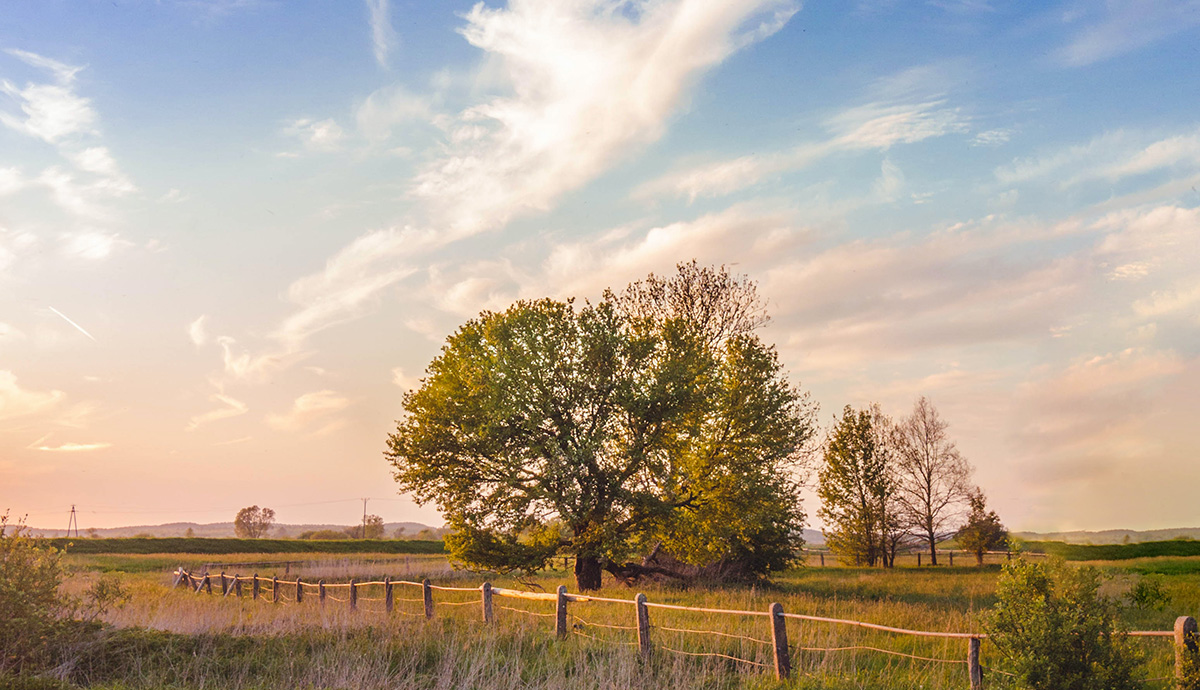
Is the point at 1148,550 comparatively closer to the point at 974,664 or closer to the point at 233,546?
the point at 974,664

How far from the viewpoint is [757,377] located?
31219 millimetres

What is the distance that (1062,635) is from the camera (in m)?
7.05

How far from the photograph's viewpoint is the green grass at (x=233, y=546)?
2429 inches

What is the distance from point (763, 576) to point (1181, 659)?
28.2 m

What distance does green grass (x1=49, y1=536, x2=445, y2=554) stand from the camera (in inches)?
2429

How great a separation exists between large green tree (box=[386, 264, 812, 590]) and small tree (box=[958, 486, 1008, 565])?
92.8 feet

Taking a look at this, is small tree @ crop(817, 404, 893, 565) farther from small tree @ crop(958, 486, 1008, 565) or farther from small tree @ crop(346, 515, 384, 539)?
small tree @ crop(346, 515, 384, 539)

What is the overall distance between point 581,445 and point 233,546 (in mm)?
55727

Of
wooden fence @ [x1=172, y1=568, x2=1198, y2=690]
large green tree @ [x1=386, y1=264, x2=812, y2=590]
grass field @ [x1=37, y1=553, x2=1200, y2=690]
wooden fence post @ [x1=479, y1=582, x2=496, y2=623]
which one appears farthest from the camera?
large green tree @ [x1=386, y1=264, x2=812, y2=590]

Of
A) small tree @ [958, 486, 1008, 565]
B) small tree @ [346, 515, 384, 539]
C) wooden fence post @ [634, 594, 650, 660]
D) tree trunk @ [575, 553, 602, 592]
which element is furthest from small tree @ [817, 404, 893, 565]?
small tree @ [346, 515, 384, 539]

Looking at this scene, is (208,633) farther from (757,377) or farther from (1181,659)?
(757,377)

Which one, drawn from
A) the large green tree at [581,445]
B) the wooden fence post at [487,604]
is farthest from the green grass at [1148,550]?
the wooden fence post at [487,604]

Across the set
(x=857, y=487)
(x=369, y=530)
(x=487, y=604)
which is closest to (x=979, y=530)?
(x=857, y=487)

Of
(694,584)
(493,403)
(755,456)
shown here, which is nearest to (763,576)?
(694,584)
